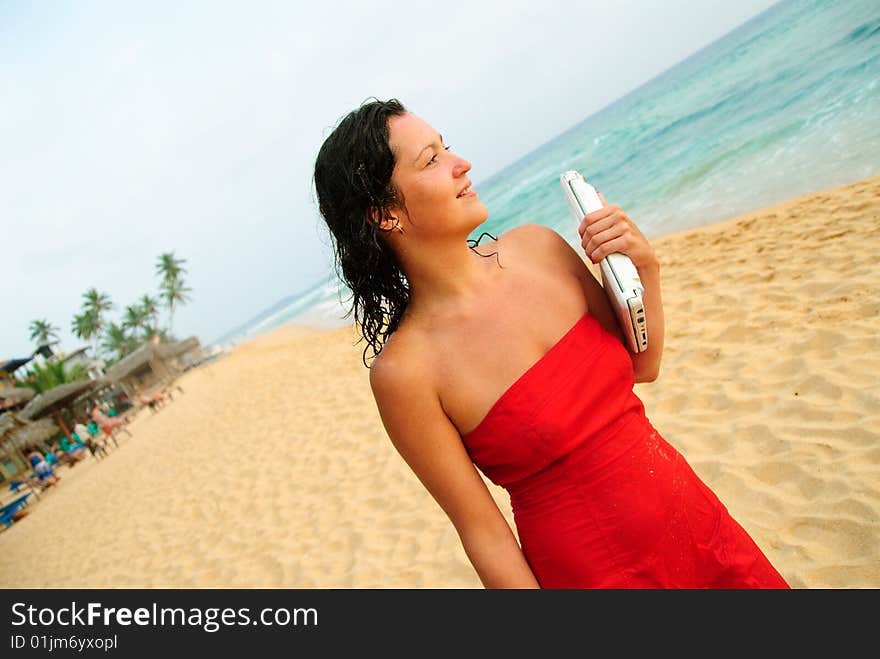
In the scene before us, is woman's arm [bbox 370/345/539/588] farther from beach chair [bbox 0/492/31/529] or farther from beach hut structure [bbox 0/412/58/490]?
beach hut structure [bbox 0/412/58/490]

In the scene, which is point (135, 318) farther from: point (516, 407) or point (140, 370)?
point (516, 407)

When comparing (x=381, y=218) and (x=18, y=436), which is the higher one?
(x=18, y=436)

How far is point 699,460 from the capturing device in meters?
3.22

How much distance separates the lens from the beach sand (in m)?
2.68

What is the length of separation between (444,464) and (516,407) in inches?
9.0

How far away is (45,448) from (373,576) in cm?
2527

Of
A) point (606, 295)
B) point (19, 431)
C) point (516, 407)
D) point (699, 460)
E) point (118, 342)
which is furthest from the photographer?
point (118, 342)

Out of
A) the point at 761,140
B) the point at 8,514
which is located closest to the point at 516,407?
the point at 761,140

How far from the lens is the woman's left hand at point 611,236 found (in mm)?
1299

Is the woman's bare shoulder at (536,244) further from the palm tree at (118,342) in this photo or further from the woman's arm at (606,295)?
the palm tree at (118,342)

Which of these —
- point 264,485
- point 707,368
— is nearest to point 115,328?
point 264,485

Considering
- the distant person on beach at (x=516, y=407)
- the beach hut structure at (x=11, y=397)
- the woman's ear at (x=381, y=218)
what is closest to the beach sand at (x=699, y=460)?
the distant person on beach at (x=516, y=407)

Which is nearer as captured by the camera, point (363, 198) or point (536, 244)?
point (363, 198)
